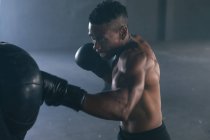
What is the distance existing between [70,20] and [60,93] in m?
7.76

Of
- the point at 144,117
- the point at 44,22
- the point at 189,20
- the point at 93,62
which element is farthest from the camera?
the point at 189,20

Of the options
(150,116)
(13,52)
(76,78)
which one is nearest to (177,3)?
(76,78)

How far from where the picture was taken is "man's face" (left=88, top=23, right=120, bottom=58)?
2023 mm

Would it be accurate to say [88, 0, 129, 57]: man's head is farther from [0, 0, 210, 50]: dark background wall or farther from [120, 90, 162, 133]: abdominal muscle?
[0, 0, 210, 50]: dark background wall

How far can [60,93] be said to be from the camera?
159 cm

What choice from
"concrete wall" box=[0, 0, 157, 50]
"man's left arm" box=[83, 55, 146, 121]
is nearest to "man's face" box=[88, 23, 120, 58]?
"man's left arm" box=[83, 55, 146, 121]

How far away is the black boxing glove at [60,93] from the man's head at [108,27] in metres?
0.49

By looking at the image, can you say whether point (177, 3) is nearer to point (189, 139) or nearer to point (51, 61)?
point (51, 61)

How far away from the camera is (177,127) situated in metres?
4.47

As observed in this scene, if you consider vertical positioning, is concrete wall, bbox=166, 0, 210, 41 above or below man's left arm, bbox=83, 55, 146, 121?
below

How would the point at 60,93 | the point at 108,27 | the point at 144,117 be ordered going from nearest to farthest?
the point at 60,93 → the point at 108,27 → the point at 144,117

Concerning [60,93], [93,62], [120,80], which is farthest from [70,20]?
[60,93]

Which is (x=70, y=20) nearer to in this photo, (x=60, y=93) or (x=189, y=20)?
(x=189, y=20)

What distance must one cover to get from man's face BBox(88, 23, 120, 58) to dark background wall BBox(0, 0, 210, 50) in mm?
7096
